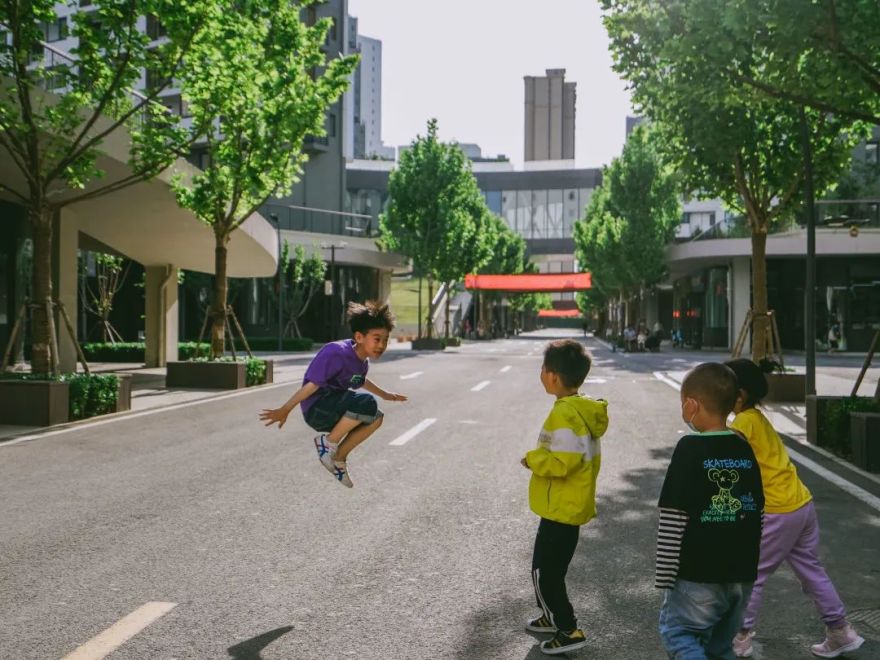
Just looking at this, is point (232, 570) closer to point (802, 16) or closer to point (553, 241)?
point (802, 16)

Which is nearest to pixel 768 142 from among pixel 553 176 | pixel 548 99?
pixel 553 176

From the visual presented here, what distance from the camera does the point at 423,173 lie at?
48062 mm

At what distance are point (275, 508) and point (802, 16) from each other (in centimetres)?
723

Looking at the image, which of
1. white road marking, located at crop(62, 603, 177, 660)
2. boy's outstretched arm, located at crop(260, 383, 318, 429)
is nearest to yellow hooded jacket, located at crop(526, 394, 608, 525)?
boy's outstretched arm, located at crop(260, 383, 318, 429)

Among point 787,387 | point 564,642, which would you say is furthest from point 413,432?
point 787,387

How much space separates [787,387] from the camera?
16734 millimetres

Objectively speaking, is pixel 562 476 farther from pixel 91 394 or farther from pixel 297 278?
pixel 297 278

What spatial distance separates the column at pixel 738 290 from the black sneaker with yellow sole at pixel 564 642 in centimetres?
4159

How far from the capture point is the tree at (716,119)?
33.6 feet

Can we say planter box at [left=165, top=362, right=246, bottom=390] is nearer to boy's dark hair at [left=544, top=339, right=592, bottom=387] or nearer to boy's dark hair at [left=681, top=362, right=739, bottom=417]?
boy's dark hair at [left=544, top=339, right=592, bottom=387]

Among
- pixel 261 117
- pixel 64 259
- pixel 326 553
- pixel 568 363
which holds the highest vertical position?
pixel 261 117

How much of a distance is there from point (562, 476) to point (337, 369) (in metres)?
2.08

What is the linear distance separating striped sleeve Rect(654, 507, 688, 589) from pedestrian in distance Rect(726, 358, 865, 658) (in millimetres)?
918

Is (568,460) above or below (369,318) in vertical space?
below
